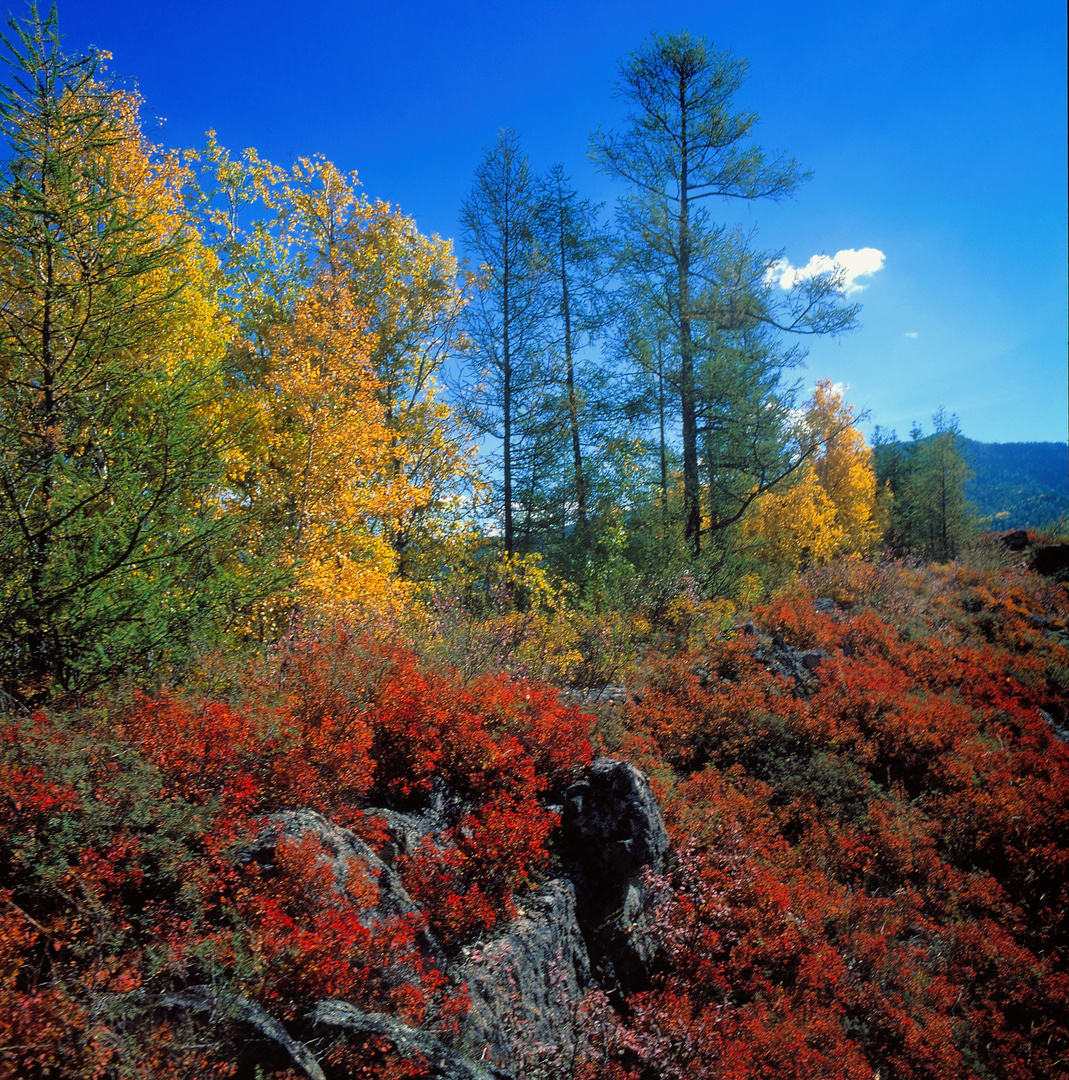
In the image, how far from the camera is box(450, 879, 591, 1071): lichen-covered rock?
3.30 meters

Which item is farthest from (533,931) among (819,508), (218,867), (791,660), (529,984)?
(819,508)

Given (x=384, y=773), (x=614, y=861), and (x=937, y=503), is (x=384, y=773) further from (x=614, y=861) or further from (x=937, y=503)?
(x=937, y=503)

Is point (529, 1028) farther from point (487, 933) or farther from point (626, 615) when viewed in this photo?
point (626, 615)

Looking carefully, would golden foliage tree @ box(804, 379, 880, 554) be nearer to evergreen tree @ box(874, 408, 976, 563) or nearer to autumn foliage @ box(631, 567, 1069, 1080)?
evergreen tree @ box(874, 408, 976, 563)

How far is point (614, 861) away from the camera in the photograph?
4.66 metres

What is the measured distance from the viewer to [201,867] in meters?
2.82

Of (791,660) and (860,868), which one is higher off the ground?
(791,660)

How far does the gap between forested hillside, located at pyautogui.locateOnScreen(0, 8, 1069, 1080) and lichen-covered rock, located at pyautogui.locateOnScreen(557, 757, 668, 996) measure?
3 cm

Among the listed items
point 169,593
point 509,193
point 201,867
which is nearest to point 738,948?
point 201,867

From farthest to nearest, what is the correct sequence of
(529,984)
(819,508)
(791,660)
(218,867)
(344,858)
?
(819,508), (791,660), (529,984), (344,858), (218,867)

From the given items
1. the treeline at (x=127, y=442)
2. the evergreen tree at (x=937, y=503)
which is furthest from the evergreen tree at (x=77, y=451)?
the evergreen tree at (x=937, y=503)

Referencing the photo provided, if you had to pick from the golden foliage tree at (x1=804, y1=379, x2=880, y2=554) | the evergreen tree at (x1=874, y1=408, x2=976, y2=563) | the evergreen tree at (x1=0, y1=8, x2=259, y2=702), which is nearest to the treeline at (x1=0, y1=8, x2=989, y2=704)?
the evergreen tree at (x1=0, y1=8, x2=259, y2=702)

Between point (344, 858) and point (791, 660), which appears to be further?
point (791, 660)

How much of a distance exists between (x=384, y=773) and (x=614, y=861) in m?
2.05
